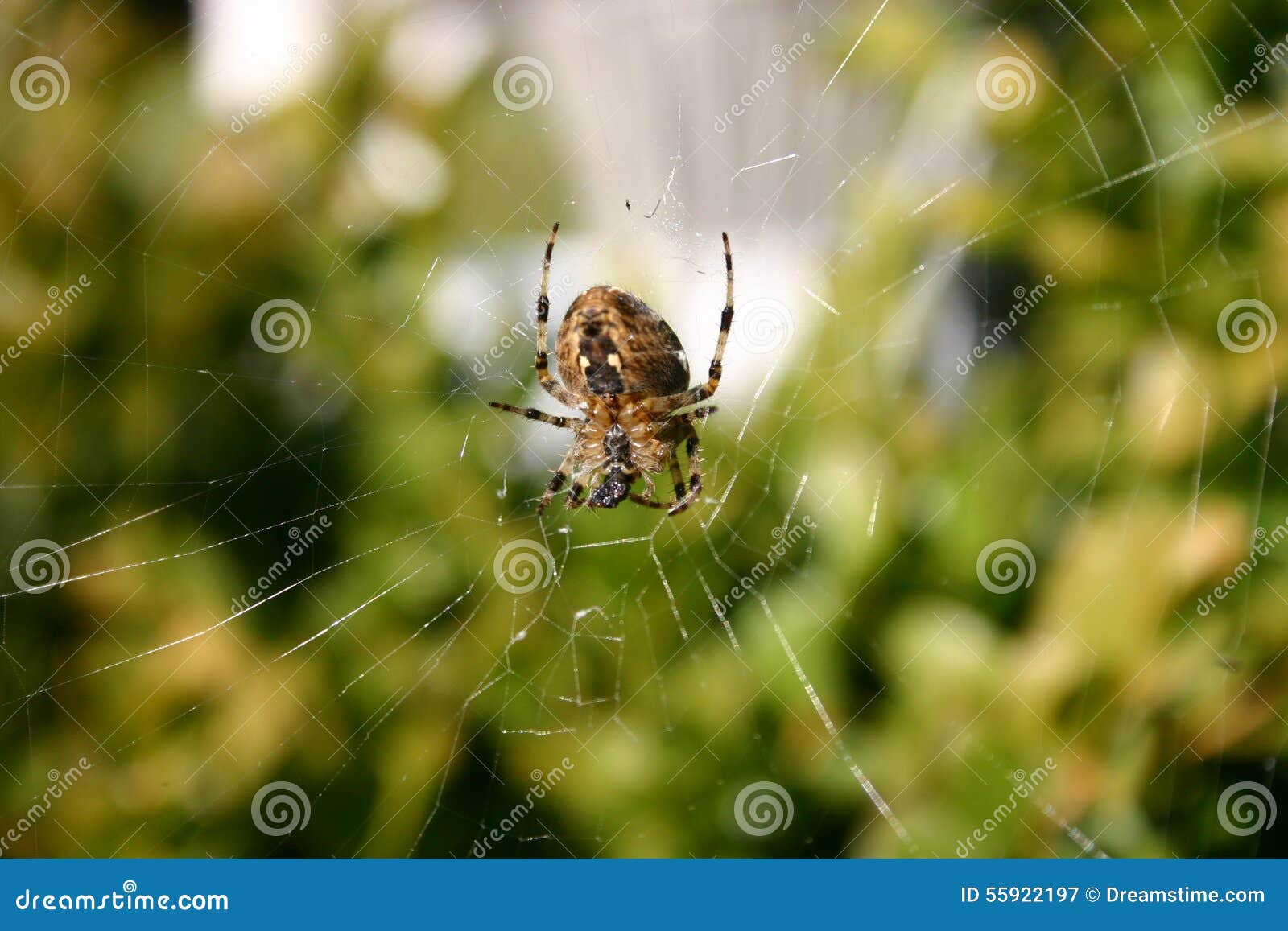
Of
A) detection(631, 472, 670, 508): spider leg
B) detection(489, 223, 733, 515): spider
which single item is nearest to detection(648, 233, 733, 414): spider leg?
detection(489, 223, 733, 515): spider

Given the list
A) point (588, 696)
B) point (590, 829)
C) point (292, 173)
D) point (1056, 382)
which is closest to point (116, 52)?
point (292, 173)

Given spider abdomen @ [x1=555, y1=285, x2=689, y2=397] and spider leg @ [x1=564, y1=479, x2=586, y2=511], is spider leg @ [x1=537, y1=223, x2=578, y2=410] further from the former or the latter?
spider leg @ [x1=564, y1=479, x2=586, y2=511]

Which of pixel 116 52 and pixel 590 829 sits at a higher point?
pixel 116 52

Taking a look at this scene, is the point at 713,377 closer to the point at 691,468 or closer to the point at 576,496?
the point at 691,468

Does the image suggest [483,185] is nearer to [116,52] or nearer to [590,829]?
[116,52]

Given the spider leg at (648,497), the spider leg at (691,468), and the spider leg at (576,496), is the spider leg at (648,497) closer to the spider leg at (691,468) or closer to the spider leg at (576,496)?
the spider leg at (691,468)

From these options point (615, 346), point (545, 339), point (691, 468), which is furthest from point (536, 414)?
point (691, 468)
